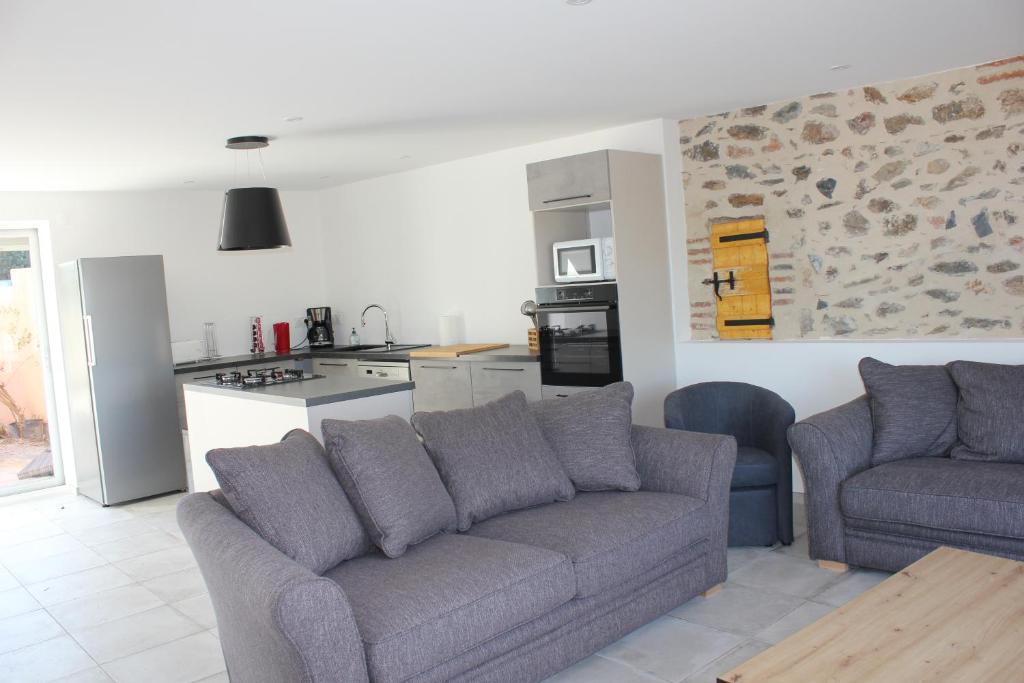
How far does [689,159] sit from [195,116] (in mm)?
3021

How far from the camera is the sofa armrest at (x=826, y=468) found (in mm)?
3723

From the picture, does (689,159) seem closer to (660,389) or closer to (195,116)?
(660,389)

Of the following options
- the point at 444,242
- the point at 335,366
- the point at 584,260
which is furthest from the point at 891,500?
the point at 335,366

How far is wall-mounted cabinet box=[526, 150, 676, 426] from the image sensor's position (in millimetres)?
5086

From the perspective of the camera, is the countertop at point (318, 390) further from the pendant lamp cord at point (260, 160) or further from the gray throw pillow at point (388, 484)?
the pendant lamp cord at point (260, 160)

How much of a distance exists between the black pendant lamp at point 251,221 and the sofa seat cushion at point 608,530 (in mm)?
2330

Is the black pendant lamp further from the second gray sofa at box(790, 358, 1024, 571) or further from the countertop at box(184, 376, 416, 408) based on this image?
the second gray sofa at box(790, 358, 1024, 571)

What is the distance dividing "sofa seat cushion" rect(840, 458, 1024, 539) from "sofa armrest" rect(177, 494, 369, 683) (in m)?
2.31

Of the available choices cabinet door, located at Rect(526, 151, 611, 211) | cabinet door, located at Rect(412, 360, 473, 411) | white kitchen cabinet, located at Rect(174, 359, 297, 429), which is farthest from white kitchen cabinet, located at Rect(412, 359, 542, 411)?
white kitchen cabinet, located at Rect(174, 359, 297, 429)

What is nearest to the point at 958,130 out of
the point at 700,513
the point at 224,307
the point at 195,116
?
the point at 700,513

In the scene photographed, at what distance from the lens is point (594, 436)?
374 centimetres

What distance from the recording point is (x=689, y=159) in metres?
5.48

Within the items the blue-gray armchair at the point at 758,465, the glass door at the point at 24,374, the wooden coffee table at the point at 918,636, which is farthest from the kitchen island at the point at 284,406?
the wooden coffee table at the point at 918,636

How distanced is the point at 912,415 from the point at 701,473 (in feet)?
3.65
